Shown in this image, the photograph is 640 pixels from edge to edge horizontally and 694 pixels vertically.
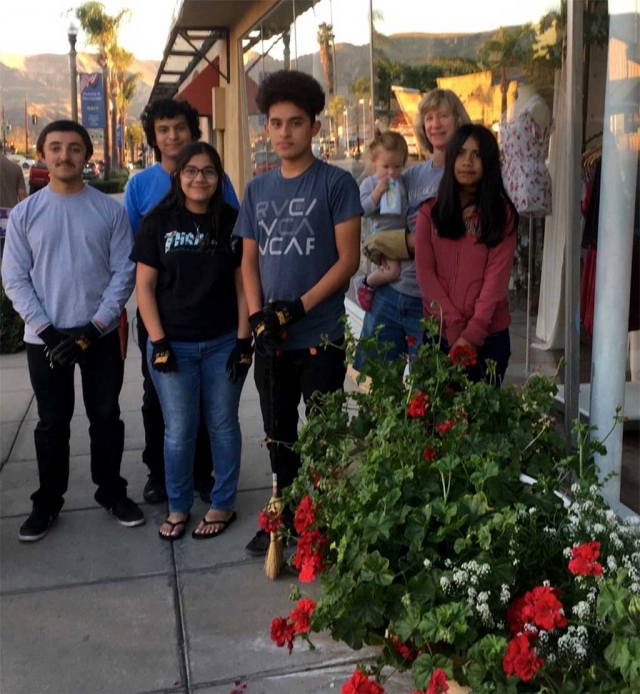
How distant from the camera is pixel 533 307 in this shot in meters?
5.12

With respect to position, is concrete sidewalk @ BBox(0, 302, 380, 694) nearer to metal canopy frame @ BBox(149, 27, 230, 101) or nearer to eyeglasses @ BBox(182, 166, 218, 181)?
eyeglasses @ BBox(182, 166, 218, 181)

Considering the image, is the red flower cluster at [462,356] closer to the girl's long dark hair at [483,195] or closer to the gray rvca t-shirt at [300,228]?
the girl's long dark hair at [483,195]

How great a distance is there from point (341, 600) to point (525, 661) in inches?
22.2

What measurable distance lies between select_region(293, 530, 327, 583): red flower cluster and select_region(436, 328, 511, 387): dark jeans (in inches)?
46.3

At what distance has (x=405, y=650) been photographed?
2406mm

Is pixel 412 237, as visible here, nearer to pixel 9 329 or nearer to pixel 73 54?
pixel 9 329

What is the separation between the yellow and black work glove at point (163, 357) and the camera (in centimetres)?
372

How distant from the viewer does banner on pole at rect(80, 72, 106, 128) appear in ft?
97.5

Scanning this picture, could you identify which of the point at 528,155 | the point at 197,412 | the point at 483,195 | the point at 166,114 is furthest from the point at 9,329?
the point at 483,195

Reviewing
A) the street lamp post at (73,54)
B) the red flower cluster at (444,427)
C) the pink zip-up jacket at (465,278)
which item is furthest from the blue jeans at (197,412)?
the street lamp post at (73,54)

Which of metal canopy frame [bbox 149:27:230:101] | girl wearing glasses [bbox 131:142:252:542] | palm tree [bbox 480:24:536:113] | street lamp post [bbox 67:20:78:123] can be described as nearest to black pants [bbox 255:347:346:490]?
girl wearing glasses [bbox 131:142:252:542]

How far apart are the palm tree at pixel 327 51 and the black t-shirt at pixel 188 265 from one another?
447 centimetres

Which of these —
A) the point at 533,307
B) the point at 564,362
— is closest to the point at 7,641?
the point at 564,362

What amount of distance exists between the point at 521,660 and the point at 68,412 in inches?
104
